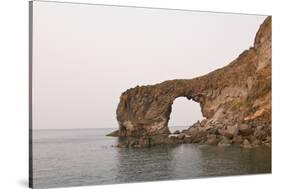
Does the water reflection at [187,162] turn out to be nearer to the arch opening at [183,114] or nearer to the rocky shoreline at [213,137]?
the rocky shoreline at [213,137]

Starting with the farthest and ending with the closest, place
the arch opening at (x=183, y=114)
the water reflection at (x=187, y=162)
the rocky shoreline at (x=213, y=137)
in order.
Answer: the arch opening at (x=183, y=114), the rocky shoreline at (x=213, y=137), the water reflection at (x=187, y=162)

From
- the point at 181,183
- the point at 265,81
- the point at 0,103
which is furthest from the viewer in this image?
the point at 265,81

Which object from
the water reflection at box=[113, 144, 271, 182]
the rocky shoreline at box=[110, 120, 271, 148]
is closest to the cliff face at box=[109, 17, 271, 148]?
the rocky shoreline at box=[110, 120, 271, 148]

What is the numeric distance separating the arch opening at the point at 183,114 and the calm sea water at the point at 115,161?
252 millimetres

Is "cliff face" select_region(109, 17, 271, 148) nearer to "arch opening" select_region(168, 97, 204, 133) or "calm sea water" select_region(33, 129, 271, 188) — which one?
"arch opening" select_region(168, 97, 204, 133)

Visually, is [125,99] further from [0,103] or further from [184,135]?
[0,103]

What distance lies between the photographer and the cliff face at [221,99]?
7961 mm

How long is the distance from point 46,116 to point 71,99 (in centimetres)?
37

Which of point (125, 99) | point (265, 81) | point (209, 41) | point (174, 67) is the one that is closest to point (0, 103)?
point (125, 99)

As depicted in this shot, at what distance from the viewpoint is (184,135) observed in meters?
8.09

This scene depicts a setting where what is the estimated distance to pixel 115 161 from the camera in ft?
25.3

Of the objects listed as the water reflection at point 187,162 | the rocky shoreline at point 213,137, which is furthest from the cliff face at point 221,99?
the water reflection at point 187,162
